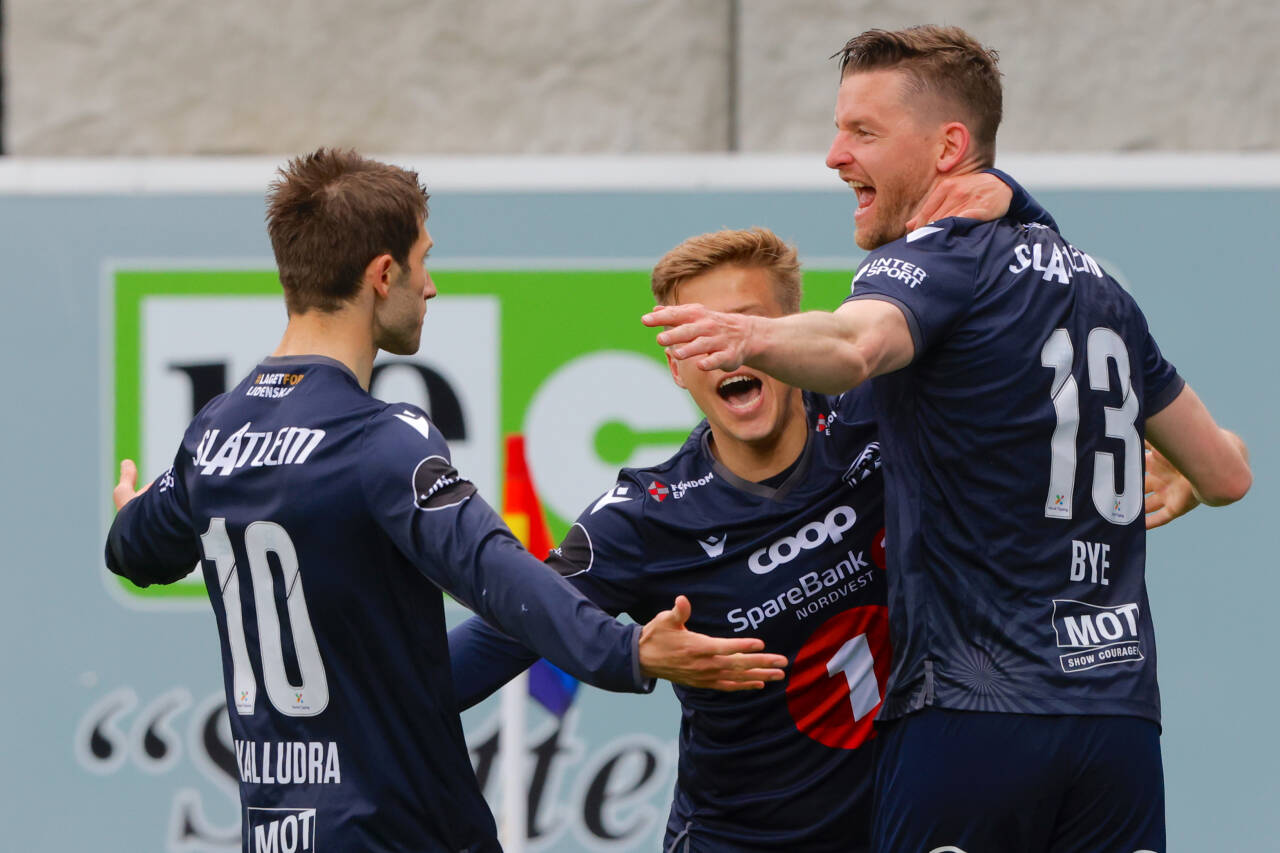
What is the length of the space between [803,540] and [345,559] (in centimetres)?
100

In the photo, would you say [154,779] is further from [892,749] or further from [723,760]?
[892,749]

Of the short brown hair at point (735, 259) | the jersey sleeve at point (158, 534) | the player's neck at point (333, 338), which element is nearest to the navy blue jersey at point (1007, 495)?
the short brown hair at point (735, 259)

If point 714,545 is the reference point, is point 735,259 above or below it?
above

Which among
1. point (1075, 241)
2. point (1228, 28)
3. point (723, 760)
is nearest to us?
point (723, 760)

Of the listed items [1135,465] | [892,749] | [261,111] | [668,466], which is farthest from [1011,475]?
[261,111]

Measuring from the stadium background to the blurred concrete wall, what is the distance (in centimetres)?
1

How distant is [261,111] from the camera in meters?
6.09

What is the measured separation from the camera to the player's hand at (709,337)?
2.33 meters

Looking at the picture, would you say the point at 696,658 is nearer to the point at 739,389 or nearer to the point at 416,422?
the point at 416,422

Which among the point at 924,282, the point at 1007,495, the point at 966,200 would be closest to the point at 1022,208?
the point at 966,200

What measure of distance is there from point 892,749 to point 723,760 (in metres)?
0.51

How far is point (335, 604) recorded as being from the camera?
8.69 feet

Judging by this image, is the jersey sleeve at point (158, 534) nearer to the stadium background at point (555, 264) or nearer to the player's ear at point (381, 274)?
the player's ear at point (381, 274)

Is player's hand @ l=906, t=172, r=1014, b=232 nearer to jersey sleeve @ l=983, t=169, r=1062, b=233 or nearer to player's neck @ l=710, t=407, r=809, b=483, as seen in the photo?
jersey sleeve @ l=983, t=169, r=1062, b=233
